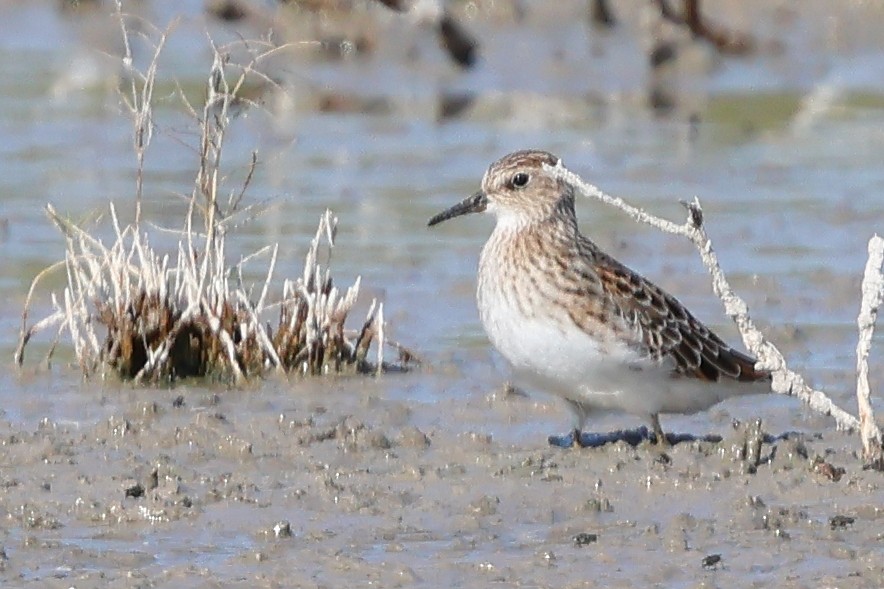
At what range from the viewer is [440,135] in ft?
52.3

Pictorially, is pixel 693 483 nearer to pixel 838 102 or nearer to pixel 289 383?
pixel 289 383

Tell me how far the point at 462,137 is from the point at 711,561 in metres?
9.52

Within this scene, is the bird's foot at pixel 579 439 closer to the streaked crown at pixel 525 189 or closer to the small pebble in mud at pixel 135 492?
the streaked crown at pixel 525 189

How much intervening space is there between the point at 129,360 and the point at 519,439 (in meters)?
1.86

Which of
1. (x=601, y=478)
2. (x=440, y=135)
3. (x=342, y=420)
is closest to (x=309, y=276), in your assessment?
(x=342, y=420)

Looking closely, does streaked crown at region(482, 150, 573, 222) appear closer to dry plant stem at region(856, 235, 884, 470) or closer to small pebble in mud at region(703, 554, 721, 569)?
dry plant stem at region(856, 235, 884, 470)

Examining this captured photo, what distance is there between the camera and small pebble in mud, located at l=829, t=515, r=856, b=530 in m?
6.91

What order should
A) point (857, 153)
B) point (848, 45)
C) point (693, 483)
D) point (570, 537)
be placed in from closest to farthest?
point (570, 537), point (693, 483), point (857, 153), point (848, 45)

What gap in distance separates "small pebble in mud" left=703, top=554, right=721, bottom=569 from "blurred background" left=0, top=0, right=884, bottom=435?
6.79 feet

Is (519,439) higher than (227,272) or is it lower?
lower

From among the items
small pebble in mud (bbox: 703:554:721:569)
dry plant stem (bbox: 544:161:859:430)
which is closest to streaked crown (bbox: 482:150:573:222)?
dry plant stem (bbox: 544:161:859:430)

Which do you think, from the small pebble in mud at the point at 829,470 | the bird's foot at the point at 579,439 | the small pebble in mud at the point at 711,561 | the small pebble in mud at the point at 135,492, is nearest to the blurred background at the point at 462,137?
the bird's foot at the point at 579,439

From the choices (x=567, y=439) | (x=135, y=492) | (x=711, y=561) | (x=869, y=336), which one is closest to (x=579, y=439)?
(x=567, y=439)

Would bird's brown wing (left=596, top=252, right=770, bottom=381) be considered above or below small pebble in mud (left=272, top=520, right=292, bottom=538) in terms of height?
above
